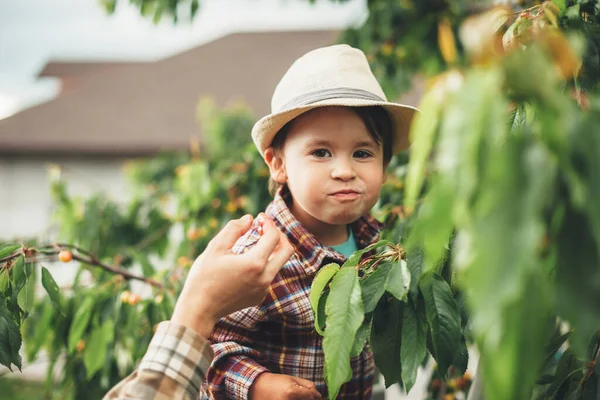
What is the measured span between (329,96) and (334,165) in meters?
0.18

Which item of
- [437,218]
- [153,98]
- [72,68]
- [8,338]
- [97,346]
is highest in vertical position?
[72,68]

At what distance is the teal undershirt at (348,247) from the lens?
5.56 ft

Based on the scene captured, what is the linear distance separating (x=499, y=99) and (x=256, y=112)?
11303 millimetres

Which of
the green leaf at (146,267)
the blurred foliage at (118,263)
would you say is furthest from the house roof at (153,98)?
the green leaf at (146,267)

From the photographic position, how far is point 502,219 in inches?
21.2

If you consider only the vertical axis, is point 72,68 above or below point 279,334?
above

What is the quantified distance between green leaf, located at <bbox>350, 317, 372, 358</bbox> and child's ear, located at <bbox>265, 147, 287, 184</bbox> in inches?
25.6

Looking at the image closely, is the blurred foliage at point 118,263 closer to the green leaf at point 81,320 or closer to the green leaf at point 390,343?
the green leaf at point 81,320

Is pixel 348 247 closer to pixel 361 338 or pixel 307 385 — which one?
pixel 307 385

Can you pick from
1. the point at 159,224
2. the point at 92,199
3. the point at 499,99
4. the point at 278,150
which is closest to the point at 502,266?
the point at 499,99

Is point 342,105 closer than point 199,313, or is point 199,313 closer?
point 199,313

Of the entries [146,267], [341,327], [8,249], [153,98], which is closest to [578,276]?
[341,327]

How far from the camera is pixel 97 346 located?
214cm

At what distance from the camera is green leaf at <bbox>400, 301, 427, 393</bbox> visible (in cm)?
102
